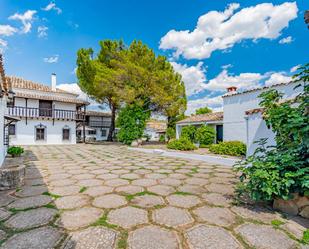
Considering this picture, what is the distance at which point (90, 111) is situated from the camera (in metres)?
27.5

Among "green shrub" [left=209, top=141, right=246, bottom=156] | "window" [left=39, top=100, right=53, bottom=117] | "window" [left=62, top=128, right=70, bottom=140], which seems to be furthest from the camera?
"window" [left=62, top=128, right=70, bottom=140]

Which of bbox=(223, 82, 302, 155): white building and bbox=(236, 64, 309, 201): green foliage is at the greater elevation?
bbox=(223, 82, 302, 155): white building

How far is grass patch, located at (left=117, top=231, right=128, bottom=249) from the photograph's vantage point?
1541 millimetres

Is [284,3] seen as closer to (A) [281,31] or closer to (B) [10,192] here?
(A) [281,31]

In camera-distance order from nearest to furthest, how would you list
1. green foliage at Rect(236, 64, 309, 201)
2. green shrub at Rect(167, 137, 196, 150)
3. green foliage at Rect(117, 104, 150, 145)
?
green foliage at Rect(236, 64, 309, 201)
green shrub at Rect(167, 137, 196, 150)
green foliage at Rect(117, 104, 150, 145)

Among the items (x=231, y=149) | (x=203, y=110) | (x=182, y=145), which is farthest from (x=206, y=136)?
(x=203, y=110)

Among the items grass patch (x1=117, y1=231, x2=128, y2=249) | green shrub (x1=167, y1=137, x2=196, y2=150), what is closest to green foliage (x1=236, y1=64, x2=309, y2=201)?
grass patch (x1=117, y1=231, x2=128, y2=249)

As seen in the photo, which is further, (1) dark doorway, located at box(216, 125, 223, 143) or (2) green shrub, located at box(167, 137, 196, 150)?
(1) dark doorway, located at box(216, 125, 223, 143)

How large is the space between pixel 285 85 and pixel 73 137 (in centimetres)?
Answer: 1879

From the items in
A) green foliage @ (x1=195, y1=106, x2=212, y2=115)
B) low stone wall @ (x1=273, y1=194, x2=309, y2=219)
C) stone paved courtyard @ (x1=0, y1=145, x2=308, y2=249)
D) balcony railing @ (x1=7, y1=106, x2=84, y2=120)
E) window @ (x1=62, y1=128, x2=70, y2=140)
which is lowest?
stone paved courtyard @ (x1=0, y1=145, x2=308, y2=249)

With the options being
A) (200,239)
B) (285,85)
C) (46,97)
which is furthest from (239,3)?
(46,97)

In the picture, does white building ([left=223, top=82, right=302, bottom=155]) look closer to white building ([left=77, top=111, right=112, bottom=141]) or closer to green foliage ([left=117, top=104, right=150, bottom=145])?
green foliage ([left=117, top=104, right=150, bottom=145])

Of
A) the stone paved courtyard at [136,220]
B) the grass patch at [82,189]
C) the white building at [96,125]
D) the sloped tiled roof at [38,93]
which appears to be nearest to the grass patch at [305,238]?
the stone paved courtyard at [136,220]

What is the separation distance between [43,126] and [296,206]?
776 inches
